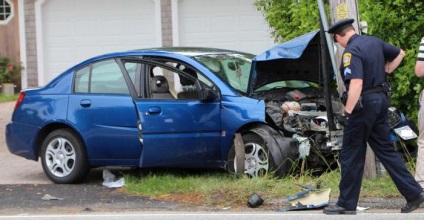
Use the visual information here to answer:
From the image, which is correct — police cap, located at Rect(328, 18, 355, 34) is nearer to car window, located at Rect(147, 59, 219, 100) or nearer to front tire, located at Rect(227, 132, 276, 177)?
front tire, located at Rect(227, 132, 276, 177)

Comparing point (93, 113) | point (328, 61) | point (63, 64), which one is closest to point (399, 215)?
point (328, 61)

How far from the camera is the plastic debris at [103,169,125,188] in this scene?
9984 mm

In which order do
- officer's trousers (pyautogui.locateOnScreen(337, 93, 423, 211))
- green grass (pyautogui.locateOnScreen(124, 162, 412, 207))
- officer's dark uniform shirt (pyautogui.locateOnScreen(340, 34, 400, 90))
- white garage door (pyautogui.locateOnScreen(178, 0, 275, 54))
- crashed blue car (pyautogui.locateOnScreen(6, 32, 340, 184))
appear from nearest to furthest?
officer's dark uniform shirt (pyautogui.locateOnScreen(340, 34, 400, 90)) < officer's trousers (pyautogui.locateOnScreen(337, 93, 423, 211)) < green grass (pyautogui.locateOnScreen(124, 162, 412, 207)) < crashed blue car (pyautogui.locateOnScreen(6, 32, 340, 184)) < white garage door (pyautogui.locateOnScreen(178, 0, 275, 54))

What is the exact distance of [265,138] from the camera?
9.24 metres

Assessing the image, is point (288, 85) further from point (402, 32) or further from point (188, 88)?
point (402, 32)

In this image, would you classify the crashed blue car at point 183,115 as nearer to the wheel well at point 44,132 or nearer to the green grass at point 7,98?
the wheel well at point 44,132

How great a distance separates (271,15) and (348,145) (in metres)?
4.59

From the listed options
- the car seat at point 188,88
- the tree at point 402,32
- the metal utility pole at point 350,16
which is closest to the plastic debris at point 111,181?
the car seat at point 188,88

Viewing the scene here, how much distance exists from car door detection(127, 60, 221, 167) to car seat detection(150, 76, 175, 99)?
242 mm

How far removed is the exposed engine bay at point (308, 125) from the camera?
930 cm

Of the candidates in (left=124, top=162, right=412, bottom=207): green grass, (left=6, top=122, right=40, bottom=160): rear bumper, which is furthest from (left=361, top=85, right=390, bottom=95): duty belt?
(left=6, top=122, right=40, bottom=160): rear bumper

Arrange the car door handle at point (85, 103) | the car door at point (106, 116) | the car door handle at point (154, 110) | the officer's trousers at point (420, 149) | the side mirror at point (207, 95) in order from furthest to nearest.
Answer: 1. the car door handle at point (85, 103)
2. the car door at point (106, 116)
3. the car door handle at point (154, 110)
4. the side mirror at point (207, 95)
5. the officer's trousers at point (420, 149)

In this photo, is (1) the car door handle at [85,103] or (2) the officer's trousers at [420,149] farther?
(1) the car door handle at [85,103]

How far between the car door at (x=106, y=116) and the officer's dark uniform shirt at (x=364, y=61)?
2.92m
